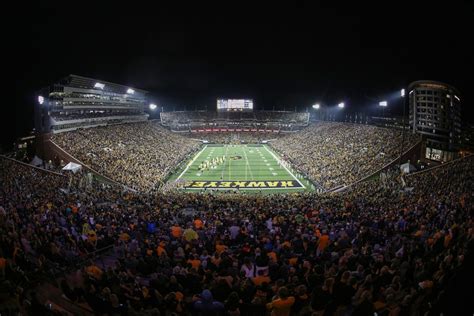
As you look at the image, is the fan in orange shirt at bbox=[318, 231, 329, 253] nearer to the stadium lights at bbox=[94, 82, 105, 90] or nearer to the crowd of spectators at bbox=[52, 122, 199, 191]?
the crowd of spectators at bbox=[52, 122, 199, 191]

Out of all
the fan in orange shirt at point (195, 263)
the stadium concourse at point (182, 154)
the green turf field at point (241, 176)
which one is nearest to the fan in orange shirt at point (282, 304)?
the fan in orange shirt at point (195, 263)

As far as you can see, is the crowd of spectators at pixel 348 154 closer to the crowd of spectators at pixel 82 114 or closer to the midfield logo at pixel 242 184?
the midfield logo at pixel 242 184

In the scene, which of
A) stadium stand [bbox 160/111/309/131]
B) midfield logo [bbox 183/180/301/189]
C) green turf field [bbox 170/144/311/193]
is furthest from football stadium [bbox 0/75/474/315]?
stadium stand [bbox 160/111/309/131]

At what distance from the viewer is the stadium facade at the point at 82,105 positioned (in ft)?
126

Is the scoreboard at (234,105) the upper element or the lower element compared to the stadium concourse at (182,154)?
upper

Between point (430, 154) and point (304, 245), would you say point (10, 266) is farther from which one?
point (430, 154)

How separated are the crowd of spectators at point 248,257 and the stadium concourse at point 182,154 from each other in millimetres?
15217

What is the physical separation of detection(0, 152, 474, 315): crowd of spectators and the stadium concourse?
15217mm

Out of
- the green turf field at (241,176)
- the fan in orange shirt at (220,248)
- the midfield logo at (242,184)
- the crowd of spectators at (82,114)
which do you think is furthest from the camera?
the crowd of spectators at (82,114)

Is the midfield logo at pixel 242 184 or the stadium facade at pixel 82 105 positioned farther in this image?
the stadium facade at pixel 82 105

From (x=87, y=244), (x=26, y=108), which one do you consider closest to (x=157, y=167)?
(x=26, y=108)

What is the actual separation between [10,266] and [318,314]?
21.8 ft

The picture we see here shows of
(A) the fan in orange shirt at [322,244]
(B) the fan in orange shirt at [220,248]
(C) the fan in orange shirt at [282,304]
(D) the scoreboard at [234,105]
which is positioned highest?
(D) the scoreboard at [234,105]

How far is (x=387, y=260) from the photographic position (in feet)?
25.3
